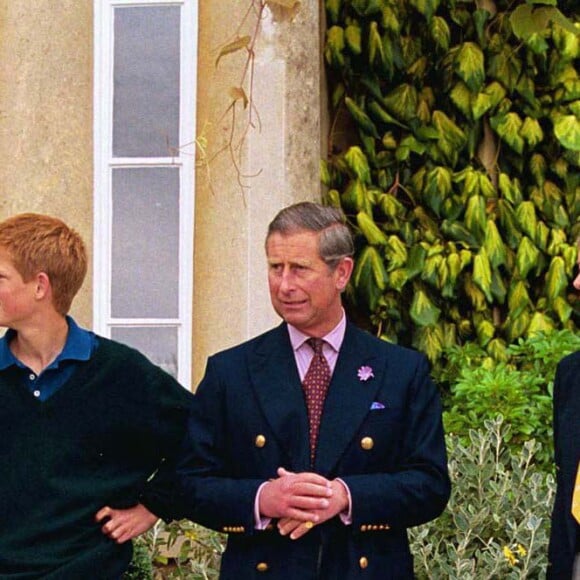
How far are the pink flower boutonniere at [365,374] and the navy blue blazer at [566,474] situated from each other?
0.46 m

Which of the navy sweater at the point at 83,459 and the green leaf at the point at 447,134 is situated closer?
the navy sweater at the point at 83,459

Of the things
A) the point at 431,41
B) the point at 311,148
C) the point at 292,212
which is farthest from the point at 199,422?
the point at 431,41

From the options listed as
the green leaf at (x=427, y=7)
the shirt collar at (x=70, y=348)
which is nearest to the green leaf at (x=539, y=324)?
the green leaf at (x=427, y=7)

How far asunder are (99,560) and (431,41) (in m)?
2.72

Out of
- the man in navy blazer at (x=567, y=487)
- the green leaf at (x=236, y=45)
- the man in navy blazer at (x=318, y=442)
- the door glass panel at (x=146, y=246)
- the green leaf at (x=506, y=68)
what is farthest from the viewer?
the green leaf at (x=506, y=68)

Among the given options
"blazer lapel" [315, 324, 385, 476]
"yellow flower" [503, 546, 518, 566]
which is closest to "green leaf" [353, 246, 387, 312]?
"yellow flower" [503, 546, 518, 566]

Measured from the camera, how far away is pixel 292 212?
3.39 metres

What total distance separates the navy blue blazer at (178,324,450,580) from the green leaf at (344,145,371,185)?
1.91 m

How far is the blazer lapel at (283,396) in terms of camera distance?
3.36 m

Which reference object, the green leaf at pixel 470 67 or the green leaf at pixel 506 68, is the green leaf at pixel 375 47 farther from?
the green leaf at pixel 506 68

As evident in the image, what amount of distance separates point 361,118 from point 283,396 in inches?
84.9

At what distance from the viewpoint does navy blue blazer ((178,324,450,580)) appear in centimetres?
330

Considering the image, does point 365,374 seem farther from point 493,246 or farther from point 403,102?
point 403,102

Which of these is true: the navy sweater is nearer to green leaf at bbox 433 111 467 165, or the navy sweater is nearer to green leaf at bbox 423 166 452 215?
green leaf at bbox 423 166 452 215
